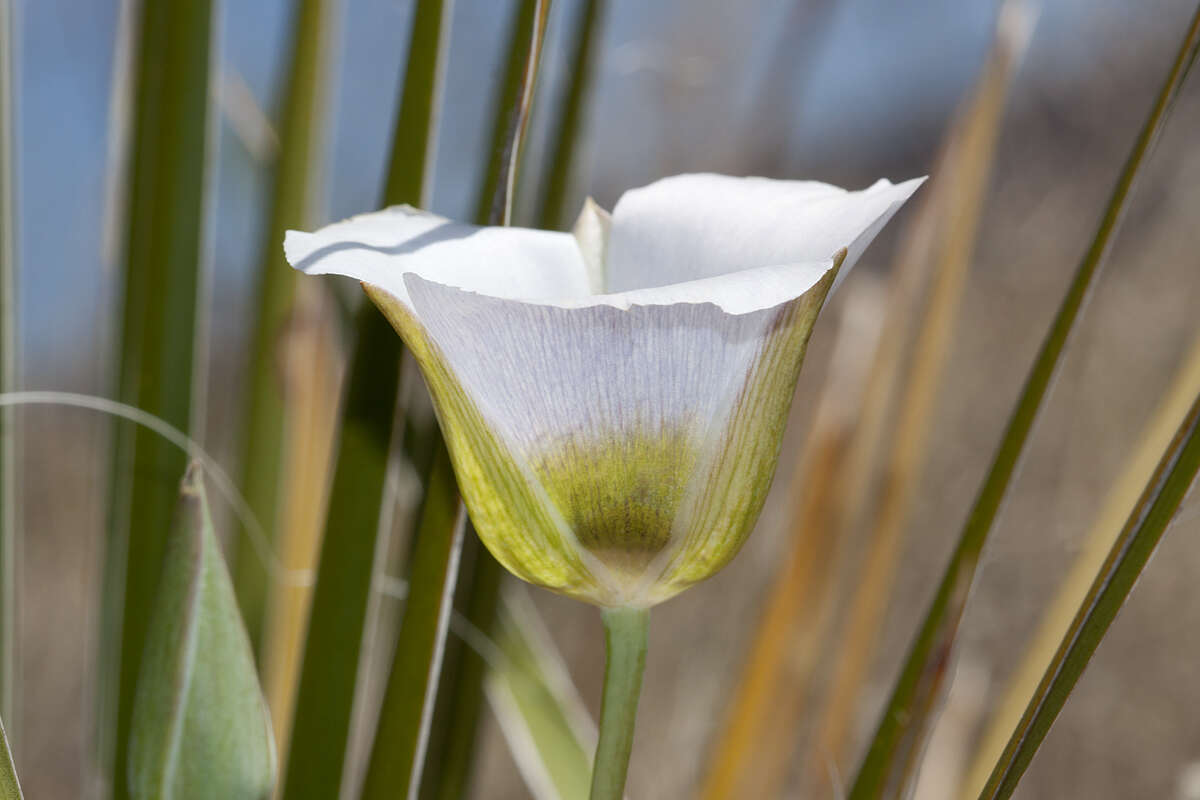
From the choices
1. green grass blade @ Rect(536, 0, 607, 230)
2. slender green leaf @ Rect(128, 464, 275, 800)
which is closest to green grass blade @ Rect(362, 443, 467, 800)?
slender green leaf @ Rect(128, 464, 275, 800)

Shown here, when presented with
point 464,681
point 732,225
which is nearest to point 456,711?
point 464,681

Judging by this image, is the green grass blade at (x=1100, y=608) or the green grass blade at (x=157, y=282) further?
the green grass blade at (x=157, y=282)

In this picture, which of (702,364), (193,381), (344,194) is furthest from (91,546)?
(702,364)

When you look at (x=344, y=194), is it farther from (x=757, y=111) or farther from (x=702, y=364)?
(x=702, y=364)

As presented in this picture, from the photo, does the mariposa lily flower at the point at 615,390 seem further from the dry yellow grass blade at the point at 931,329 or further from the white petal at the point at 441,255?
the dry yellow grass blade at the point at 931,329

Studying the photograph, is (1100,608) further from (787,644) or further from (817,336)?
(817,336)

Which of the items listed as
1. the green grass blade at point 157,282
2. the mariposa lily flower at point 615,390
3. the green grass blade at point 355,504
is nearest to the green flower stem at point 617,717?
the mariposa lily flower at point 615,390

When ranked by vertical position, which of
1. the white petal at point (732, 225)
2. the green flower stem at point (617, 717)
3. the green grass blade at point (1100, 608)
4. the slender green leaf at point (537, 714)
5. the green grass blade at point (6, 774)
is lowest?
the slender green leaf at point (537, 714)

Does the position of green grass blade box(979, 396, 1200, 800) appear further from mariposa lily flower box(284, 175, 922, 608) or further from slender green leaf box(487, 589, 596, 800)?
slender green leaf box(487, 589, 596, 800)
